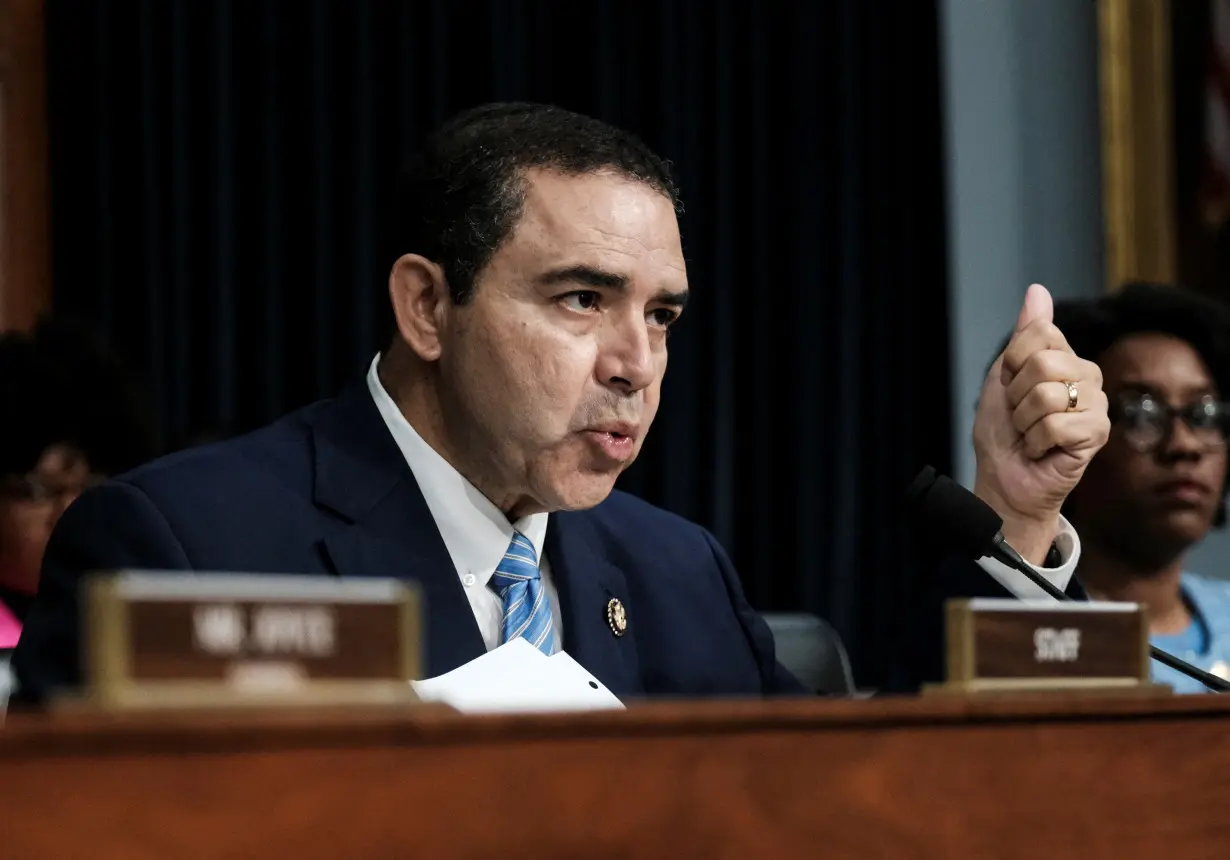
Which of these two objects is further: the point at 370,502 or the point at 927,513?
the point at 370,502

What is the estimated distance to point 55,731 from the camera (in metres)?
0.65

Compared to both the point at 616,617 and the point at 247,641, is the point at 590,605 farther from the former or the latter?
the point at 247,641

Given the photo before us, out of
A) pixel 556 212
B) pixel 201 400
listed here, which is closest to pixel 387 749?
pixel 556 212

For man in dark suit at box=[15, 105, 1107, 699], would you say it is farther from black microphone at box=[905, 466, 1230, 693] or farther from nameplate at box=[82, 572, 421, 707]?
nameplate at box=[82, 572, 421, 707]

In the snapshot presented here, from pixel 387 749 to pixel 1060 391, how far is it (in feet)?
3.28

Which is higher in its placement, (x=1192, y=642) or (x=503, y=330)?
(x=503, y=330)

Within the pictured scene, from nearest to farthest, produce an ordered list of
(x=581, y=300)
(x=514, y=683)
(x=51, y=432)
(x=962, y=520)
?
(x=514, y=683), (x=962, y=520), (x=581, y=300), (x=51, y=432)

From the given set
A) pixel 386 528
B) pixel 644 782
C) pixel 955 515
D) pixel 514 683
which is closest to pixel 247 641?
pixel 644 782

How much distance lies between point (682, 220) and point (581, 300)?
6.78ft

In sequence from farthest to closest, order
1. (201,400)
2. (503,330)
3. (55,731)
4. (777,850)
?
(201,400), (503,330), (777,850), (55,731)

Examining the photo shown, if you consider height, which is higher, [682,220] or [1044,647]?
[682,220]

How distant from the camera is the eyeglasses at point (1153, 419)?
256 cm

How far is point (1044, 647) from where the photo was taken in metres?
0.98

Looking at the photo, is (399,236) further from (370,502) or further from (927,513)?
(927,513)
